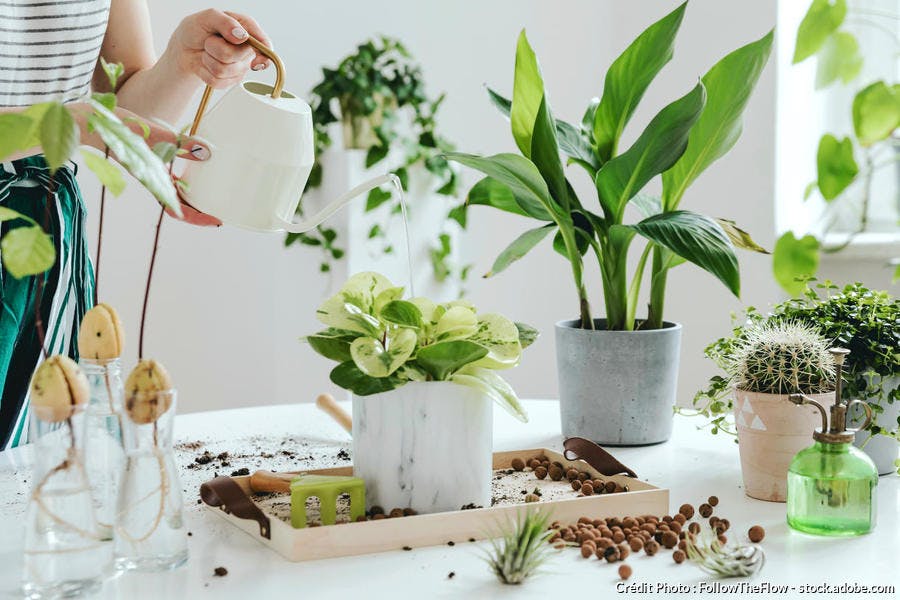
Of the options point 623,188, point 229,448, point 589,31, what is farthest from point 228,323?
point 623,188

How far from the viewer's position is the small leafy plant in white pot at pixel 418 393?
0.91 metres

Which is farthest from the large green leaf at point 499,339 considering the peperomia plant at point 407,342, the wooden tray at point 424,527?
the wooden tray at point 424,527

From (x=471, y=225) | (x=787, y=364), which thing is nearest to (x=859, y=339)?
(x=787, y=364)

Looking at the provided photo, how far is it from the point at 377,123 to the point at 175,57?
4.34 ft

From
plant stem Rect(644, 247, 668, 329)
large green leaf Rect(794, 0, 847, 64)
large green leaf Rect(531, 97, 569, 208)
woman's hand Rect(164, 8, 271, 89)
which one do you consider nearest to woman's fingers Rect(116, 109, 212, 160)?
woman's hand Rect(164, 8, 271, 89)

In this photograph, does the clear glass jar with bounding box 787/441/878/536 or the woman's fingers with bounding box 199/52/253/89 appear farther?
the woman's fingers with bounding box 199/52/253/89

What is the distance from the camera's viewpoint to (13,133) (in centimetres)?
59

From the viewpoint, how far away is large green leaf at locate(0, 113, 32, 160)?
59 cm

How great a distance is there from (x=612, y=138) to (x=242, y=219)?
554 millimetres

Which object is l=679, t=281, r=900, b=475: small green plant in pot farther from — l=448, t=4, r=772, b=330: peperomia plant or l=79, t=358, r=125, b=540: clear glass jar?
l=79, t=358, r=125, b=540: clear glass jar

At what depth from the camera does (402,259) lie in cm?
280

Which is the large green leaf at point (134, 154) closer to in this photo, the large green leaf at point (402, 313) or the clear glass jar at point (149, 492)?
the clear glass jar at point (149, 492)

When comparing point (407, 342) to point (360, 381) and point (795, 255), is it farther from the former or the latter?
point (795, 255)

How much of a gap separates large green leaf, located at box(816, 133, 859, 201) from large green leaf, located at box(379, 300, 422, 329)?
624mm
